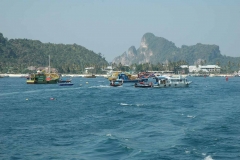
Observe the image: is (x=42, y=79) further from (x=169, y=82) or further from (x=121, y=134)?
(x=121, y=134)

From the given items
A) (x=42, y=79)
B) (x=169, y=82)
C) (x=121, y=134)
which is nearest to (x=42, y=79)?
(x=42, y=79)

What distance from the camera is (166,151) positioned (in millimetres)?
35219

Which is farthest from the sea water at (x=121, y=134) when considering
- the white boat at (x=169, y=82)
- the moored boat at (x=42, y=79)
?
the moored boat at (x=42, y=79)

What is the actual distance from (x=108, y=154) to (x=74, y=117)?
77.6 feet

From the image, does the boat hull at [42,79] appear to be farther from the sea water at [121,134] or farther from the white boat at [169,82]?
the sea water at [121,134]

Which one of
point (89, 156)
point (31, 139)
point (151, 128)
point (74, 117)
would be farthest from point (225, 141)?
point (74, 117)

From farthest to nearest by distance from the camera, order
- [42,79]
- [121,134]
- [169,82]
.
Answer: [42,79] → [169,82] → [121,134]

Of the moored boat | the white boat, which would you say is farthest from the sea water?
the moored boat

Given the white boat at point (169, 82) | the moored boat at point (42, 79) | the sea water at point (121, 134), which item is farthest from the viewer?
the moored boat at point (42, 79)

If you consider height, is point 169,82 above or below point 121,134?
above

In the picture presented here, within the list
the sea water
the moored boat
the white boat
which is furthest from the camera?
the moored boat

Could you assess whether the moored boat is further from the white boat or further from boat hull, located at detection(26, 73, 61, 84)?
the white boat

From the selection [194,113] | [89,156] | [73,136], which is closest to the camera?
[89,156]

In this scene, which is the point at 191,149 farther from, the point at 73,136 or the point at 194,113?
the point at 194,113
